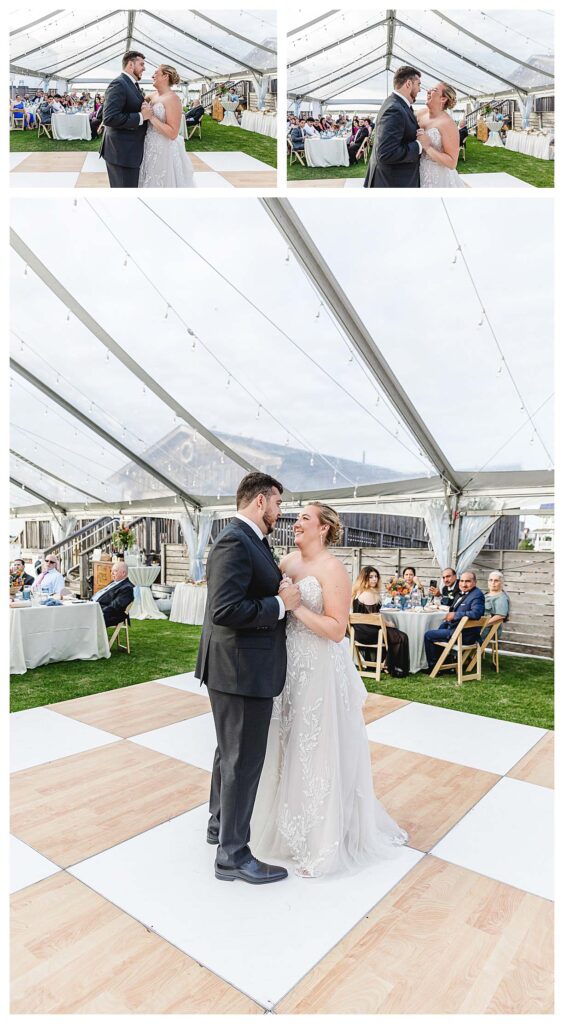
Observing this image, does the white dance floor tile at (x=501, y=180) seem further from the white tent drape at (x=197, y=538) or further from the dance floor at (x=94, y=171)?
the white tent drape at (x=197, y=538)

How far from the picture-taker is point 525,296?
445 centimetres

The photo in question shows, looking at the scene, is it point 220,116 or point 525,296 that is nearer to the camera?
point 220,116

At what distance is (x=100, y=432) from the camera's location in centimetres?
838

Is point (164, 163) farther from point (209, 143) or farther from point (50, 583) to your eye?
point (50, 583)

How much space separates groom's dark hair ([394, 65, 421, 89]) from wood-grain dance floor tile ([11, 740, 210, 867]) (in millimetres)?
3418

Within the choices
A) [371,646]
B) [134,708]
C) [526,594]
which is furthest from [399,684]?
[526,594]

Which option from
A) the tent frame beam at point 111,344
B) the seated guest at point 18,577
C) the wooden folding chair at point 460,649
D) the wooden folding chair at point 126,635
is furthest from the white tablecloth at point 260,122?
the seated guest at point 18,577

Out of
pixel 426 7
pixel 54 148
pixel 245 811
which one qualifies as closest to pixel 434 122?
pixel 426 7

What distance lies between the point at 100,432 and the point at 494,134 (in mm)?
6600

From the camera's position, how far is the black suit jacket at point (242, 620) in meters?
2.06

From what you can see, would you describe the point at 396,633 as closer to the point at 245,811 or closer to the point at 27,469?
the point at 245,811

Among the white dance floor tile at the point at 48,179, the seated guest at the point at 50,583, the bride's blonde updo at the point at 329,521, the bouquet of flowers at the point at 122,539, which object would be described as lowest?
the seated guest at the point at 50,583

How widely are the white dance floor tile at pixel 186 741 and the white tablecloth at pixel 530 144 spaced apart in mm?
3558

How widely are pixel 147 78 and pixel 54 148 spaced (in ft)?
1.94
